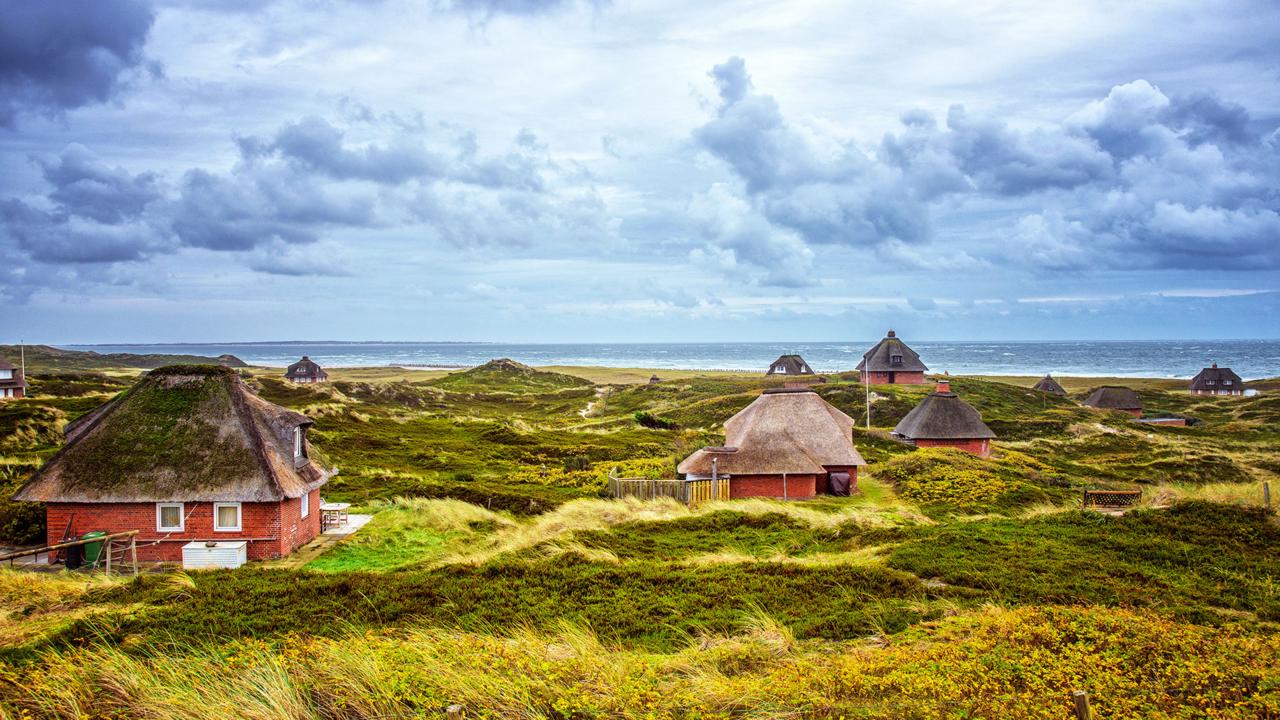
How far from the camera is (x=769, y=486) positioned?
3231cm

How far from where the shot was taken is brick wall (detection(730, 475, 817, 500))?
106 ft

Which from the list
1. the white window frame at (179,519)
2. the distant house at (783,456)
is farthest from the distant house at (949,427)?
the white window frame at (179,519)

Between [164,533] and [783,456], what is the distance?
23220mm

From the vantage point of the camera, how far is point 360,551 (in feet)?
→ 76.4

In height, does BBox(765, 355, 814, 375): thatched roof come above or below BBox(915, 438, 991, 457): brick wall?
above

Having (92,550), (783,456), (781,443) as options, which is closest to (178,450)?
(92,550)

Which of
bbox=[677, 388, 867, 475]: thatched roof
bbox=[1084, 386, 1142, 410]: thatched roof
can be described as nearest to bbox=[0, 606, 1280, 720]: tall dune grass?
bbox=[677, 388, 867, 475]: thatched roof

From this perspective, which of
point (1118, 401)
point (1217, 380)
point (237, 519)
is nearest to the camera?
point (237, 519)

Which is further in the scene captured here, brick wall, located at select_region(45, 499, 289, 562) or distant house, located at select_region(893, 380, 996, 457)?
distant house, located at select_region(893, 380, 996, 457)

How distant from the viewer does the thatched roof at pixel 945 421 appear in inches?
1780

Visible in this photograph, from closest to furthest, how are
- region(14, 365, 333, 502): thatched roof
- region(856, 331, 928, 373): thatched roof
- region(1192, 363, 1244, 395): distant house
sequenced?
region(14, 365, 333, 502): thatched roof, region(856, 331, 928, 373): thatched roof, region(1192, 363, 1244, 395): distant house

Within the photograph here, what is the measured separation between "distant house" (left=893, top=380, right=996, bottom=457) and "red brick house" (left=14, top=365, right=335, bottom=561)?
121ft

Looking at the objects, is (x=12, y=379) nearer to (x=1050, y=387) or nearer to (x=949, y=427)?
(x=949, y=427)

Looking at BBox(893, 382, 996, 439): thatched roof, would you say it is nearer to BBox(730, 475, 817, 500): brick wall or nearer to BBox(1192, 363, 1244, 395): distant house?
BBox(730, 475, 817, 500): brick wall
